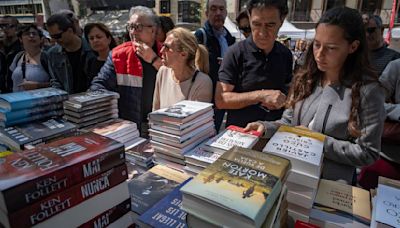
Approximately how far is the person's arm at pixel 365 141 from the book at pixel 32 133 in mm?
1227

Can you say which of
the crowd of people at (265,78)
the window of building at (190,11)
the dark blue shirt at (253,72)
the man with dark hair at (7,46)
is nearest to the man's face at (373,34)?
the crowd of people at (265,78)

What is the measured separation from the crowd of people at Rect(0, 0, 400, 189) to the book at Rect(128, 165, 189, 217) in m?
0.47

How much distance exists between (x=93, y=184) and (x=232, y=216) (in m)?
0.41

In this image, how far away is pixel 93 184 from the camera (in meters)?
0.76

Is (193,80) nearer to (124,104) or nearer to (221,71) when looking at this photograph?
(221,71)

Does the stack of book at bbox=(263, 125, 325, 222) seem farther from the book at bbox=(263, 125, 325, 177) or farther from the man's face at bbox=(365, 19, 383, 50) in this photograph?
the man's face at bbox=(365, 19, 383, 50)

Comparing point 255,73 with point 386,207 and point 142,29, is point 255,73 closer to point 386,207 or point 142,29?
point 142,29

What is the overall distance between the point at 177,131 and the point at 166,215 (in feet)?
1.30

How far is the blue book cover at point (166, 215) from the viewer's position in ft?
2.71

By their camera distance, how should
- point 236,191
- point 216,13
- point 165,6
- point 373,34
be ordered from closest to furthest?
1. point 236,191
2. point 373,34
3. point 216,13
4. point 165,6

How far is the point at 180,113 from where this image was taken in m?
1.20

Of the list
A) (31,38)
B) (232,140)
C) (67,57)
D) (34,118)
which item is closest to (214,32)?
(67,57)

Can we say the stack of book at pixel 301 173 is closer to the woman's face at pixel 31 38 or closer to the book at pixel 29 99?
the book at pixel 29 99

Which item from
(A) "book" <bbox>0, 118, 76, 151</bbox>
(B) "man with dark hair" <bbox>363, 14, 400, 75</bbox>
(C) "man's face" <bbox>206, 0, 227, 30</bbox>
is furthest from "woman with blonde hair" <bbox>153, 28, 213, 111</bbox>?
(B) "man with dark hair" <bbox>363, 14, 400, 75</bbox>
